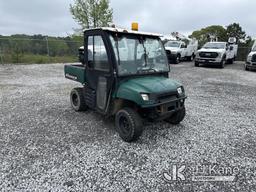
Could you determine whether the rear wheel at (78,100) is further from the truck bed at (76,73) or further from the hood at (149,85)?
the hood at (149,85)

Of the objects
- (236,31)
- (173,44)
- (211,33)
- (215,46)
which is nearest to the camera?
(215,46)

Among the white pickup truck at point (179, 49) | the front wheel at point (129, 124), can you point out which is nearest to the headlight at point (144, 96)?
the front wheel at point (129, 124)

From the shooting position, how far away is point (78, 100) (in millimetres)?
4645

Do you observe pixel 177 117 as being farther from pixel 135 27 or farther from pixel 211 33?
pixel 211 33

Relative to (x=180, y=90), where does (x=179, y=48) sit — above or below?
above

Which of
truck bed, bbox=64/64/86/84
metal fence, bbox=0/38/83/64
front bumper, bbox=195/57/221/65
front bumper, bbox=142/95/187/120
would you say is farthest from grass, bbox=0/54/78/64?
front bumper, bbox=142/95/187/120

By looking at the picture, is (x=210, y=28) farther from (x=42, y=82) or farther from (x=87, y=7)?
(x=42, y=82)

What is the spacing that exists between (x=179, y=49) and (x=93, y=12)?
9433 mm

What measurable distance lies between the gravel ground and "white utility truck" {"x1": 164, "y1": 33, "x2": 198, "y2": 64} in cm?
1094

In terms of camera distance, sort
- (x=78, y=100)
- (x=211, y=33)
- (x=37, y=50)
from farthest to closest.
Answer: (x=211, y=33), (x=37, y=50), (x=78, y=100)

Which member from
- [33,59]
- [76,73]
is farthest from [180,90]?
[33,59]

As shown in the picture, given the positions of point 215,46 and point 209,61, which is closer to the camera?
point 209,61

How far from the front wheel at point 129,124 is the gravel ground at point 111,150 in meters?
0.15

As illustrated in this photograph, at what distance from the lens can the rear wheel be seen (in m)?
4.58
